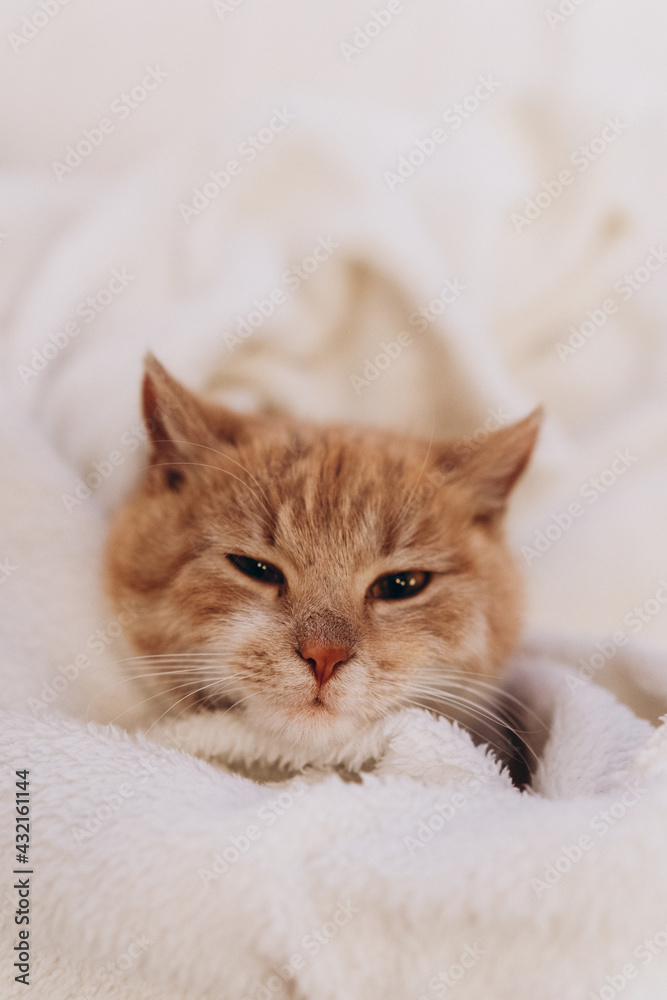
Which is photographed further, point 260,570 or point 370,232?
point 370,232

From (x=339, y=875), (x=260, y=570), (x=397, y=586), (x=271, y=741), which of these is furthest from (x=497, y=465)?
(x=339, y=875)

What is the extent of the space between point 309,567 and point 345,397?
47 cm

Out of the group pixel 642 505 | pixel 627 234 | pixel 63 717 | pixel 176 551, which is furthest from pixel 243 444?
pixel 627 234

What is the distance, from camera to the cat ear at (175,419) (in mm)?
901

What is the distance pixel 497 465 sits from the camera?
987 mm

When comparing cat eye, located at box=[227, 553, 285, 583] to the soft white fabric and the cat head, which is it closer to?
the cat head

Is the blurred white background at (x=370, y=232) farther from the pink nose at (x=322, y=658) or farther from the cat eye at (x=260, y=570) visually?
the pink nose at (x=322, y=658)

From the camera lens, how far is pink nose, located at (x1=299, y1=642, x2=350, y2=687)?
30.9 inches

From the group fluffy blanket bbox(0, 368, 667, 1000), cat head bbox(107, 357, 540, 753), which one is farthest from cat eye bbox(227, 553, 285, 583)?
fluffy blanket bbox(0, 368, 667, 1000)

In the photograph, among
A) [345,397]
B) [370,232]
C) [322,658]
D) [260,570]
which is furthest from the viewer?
[345,397]

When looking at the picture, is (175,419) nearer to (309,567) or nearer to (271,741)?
(309,567)

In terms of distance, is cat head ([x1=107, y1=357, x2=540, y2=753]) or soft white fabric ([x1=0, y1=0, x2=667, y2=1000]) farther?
cat head ([x1=107, y1=357, x2=540, y2=753])

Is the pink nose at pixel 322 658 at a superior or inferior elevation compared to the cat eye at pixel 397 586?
inferior

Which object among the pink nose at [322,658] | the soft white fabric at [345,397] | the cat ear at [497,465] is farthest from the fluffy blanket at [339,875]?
the cat ear at [497,465]
